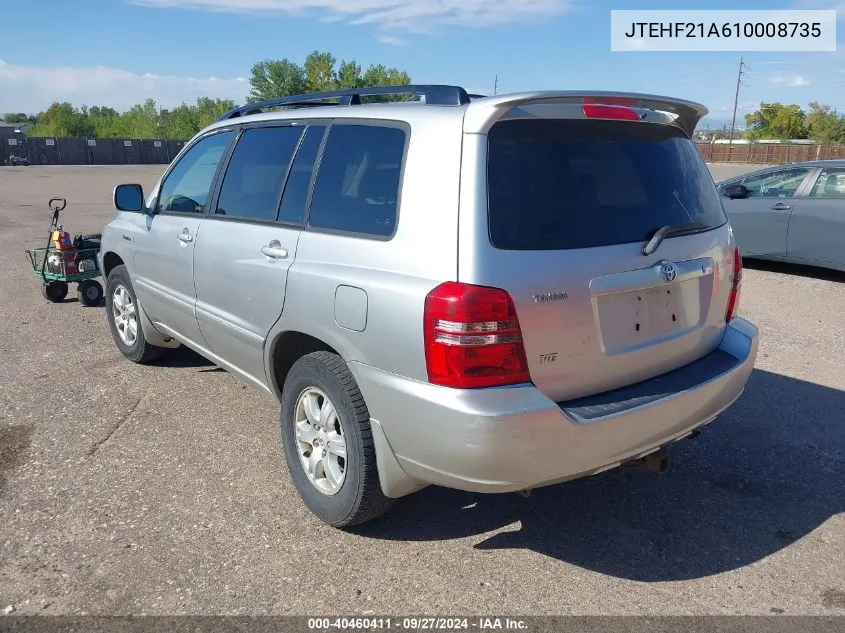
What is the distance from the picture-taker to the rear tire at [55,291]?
7.62m

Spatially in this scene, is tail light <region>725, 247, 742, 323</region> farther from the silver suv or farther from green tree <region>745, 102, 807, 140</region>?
green tree <region>745, 102, 807, 140</region>

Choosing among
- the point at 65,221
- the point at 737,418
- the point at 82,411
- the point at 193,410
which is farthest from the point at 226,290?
the point at 65,221

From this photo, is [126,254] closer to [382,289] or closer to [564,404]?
[382,289]

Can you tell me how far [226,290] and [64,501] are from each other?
1.34 m

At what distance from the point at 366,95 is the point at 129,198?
2541 millimetres

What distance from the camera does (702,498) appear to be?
3447mm

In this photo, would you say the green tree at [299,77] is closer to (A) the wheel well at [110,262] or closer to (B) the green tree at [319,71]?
(B) the green tree at [319,71]

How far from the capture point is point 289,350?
3.40m

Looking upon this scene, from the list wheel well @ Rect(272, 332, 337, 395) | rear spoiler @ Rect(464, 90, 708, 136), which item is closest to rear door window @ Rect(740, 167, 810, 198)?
rear spoiler @ Rect(464, 90, 708, 136)

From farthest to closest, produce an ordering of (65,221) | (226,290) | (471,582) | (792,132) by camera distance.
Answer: (792,132), (65,221), (226,290), (471,582)

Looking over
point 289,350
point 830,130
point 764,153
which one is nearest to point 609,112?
point 289,350

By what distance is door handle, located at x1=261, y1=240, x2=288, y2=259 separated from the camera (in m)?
3.24

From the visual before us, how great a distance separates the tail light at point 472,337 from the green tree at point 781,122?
303 ft

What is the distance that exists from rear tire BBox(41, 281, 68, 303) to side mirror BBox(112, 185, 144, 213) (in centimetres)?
332
